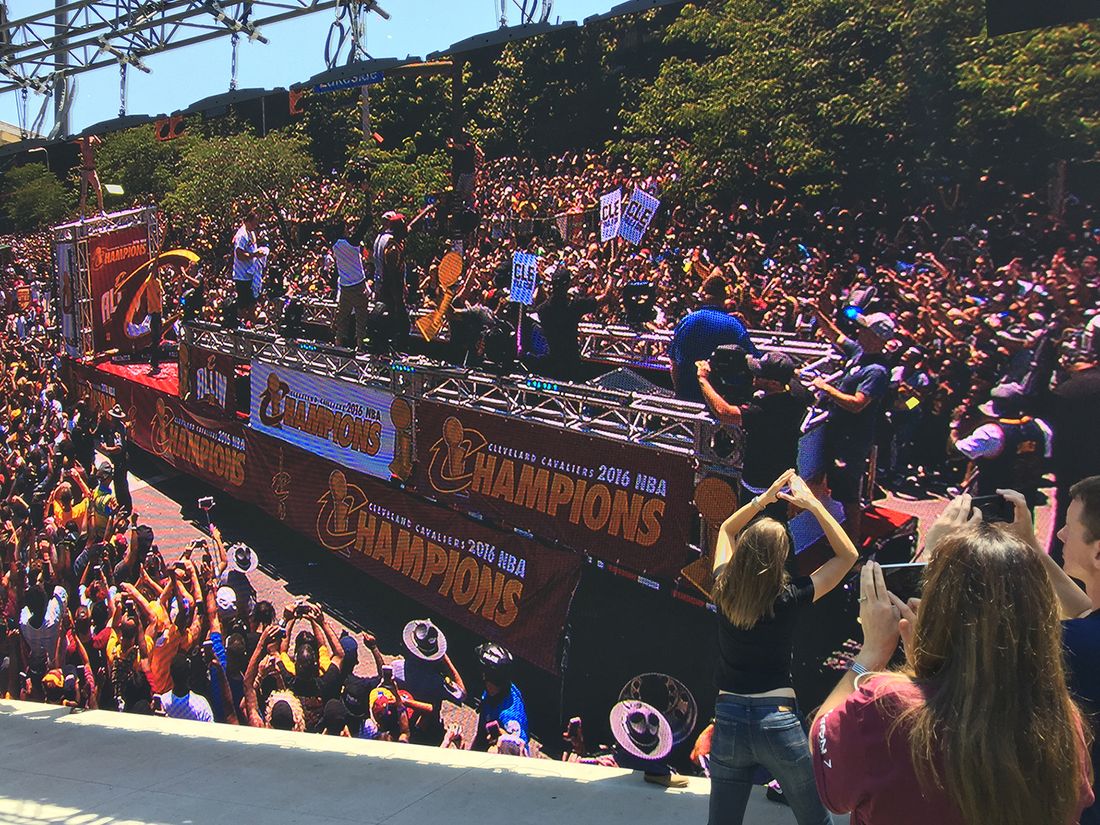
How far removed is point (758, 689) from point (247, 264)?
5.07 m

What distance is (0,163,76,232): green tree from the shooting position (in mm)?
8156

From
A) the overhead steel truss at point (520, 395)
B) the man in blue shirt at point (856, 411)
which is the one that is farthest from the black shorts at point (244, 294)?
the man in blue shirt at point (856, 411)

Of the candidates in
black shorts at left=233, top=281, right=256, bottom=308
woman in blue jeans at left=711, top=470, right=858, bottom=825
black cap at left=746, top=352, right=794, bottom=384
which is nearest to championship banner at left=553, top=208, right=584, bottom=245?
black cap at left=746, top=352, right=794, bottom=384

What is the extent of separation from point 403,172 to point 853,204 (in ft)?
9.63

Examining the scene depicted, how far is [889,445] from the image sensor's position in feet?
14.4

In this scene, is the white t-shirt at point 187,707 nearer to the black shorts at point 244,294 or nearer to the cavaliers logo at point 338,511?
the cavaliers logo at point 338,511

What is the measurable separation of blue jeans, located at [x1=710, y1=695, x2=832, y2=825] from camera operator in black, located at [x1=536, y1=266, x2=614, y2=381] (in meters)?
2.46

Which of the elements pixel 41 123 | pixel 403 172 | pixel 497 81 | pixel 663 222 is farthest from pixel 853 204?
pixel 41 123

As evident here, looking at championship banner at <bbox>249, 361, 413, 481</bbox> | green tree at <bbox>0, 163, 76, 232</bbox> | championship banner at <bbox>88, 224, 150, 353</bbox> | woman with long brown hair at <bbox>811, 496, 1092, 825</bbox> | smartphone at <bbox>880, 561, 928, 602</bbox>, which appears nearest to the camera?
woman with long brown hair at <bbox>811, 496, 1092, 825</bbox>

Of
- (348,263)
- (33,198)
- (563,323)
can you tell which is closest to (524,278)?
(563,323)

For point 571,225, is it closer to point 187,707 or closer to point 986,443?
point 986,443

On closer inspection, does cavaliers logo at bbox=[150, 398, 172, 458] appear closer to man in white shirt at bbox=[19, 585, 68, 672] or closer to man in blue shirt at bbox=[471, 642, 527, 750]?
man in white shirt at bbox=[19, 585, 68, 672]

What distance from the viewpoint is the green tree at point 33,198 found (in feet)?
26.8

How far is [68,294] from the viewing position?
8039mm
